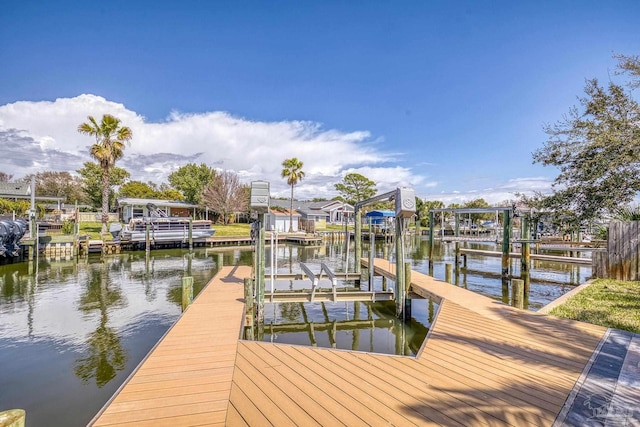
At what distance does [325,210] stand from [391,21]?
35716mm

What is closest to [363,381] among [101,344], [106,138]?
[101,344]

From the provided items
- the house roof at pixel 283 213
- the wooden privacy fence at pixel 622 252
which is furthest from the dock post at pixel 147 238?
the wooden privacy fence at pixel 622 252

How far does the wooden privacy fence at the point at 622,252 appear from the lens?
9.58m

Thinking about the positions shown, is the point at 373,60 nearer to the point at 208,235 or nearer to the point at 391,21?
the point at 391,21

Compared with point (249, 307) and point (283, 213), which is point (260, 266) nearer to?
point (249, 307)

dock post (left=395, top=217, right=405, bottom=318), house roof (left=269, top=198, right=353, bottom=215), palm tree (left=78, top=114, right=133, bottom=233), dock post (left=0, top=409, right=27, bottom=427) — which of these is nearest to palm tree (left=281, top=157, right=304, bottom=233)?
house roof (left=269, top=198, right=353, bottom=215)

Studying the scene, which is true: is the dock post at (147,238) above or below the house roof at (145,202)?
below

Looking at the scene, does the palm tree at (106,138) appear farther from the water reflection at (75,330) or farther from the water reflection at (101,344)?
the water reflection at (101,344)

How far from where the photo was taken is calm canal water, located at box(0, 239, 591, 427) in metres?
5.09

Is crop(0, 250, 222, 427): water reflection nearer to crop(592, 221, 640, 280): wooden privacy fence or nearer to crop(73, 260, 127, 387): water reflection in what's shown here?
crop(73, 260, 127, 387): water reflection

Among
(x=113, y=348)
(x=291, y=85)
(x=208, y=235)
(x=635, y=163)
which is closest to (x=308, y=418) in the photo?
(x=113, y=348)

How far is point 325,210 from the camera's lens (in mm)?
47562

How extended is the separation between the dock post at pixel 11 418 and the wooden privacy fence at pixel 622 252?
44.4ft

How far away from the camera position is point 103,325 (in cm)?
807
